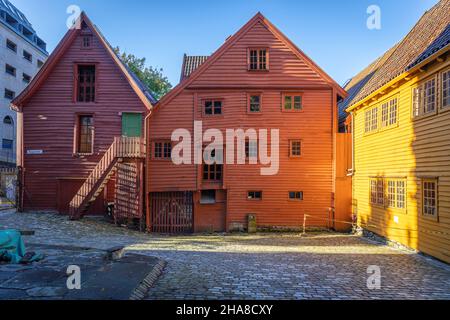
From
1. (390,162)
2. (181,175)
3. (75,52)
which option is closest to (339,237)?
(390,162)

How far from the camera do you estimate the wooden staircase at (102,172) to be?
16734 mm

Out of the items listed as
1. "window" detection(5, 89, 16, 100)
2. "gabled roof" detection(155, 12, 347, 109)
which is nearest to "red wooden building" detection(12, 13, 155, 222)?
"gabled roof" detection(155, 12, 347, 109)

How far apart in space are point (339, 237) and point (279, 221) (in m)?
3.30

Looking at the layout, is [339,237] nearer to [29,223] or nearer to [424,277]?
[424,277]

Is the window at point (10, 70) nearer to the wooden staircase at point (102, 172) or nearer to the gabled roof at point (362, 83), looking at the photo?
the wooden staircase at point (102, 172)

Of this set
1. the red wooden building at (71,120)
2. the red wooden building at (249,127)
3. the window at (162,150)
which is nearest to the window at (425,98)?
the red wooden building at (249,127)

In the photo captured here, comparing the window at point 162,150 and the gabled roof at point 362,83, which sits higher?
the gabled roof at point 362,83

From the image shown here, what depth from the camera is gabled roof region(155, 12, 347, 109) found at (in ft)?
60.4

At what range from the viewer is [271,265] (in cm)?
993

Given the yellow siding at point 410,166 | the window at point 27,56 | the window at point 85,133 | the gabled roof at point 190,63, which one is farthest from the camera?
the window at point 27,56

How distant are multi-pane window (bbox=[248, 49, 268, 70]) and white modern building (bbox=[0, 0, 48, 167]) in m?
27.8

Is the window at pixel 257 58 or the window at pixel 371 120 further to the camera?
the window at pixel 257 58

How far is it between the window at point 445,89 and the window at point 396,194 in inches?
142

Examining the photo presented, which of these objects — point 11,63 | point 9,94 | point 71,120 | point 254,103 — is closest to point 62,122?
point 71,120
